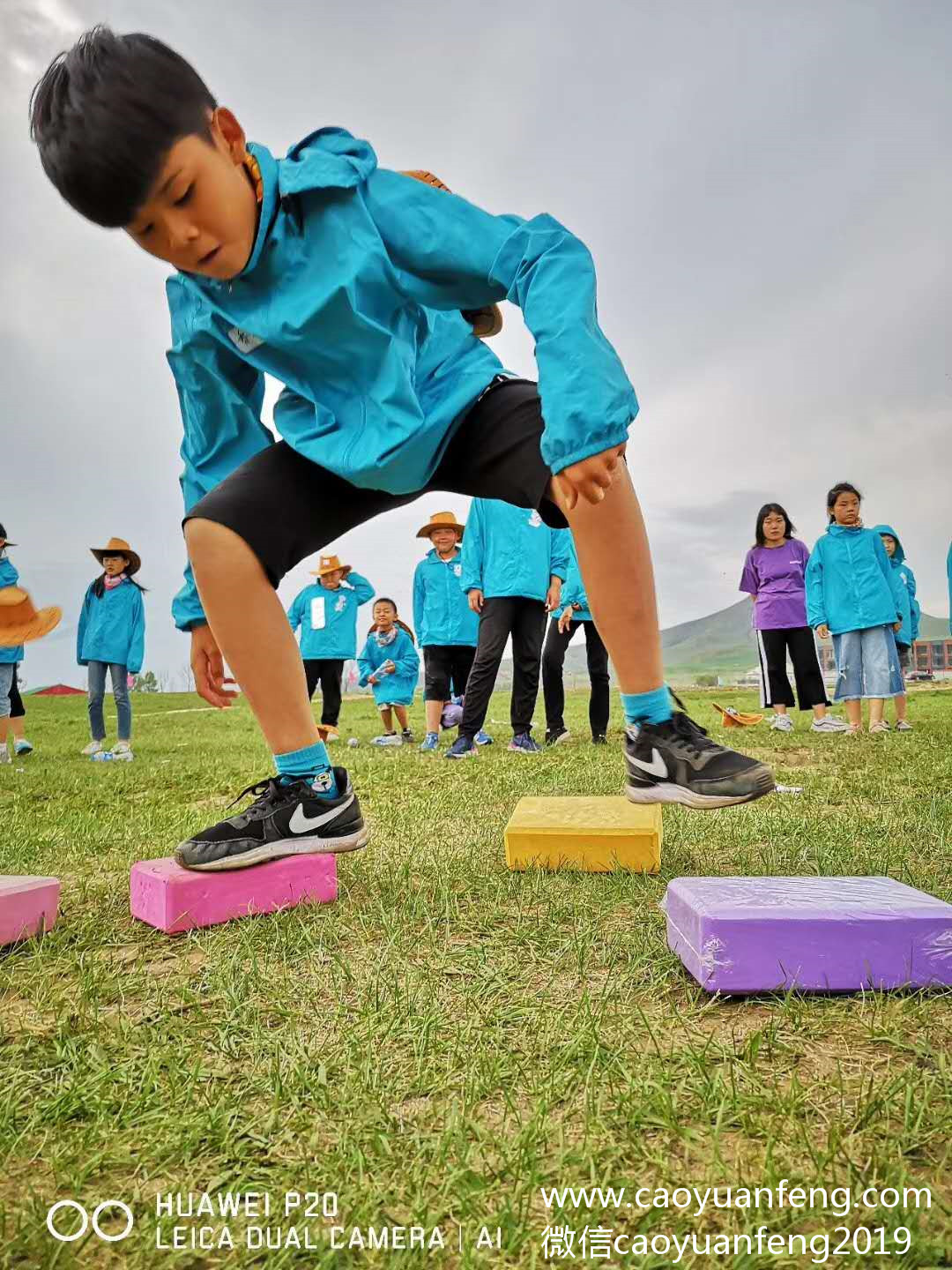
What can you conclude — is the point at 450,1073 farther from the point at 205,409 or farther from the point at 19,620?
the point at 19,620

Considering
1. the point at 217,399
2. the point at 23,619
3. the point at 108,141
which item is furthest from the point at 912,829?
the point at 23,619

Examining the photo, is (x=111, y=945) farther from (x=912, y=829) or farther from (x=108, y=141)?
(x=912, y=829)

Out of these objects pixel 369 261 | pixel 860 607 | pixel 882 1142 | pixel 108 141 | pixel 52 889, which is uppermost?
pixel 108 141

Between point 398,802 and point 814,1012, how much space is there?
2.60 m

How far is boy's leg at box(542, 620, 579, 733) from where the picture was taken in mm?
7672

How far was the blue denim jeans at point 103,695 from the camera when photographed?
8211 millimetres

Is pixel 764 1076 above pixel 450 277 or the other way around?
the other way around

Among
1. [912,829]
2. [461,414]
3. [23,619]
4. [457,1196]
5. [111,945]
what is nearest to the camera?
[457,1196]

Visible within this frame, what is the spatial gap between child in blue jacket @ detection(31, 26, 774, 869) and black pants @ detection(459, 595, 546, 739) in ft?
13.4

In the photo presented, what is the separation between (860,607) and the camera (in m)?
Result: 7.57

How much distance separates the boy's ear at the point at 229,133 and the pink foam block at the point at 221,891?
1.60 m

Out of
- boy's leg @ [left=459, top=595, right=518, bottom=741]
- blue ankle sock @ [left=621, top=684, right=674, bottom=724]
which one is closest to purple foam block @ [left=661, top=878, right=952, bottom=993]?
blue ankle sock @ [left=621, top=684, right=674, bottom=724]

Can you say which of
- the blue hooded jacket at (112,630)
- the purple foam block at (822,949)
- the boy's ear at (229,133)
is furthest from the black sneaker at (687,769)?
the blue hooded jacket at (112,630)

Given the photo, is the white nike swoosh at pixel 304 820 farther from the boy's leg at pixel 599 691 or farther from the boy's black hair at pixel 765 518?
the boy's black hair at pixel 765 518
